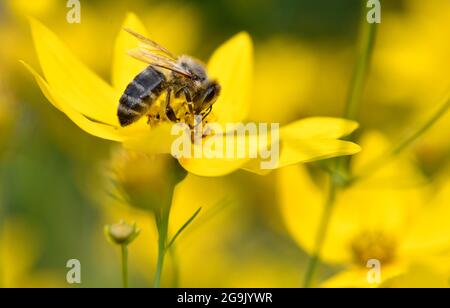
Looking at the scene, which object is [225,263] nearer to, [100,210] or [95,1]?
[100,210]

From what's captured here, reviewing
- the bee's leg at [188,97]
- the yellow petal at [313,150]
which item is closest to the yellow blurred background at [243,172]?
the bee's leg at [188,97]

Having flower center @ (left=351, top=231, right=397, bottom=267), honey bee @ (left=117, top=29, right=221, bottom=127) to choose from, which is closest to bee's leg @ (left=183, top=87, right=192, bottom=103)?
honey bee @ (left=117, top=29, right=221, bottom=127)

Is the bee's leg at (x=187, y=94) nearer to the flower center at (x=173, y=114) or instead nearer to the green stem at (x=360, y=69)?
the flower center at (x=173, y=114)

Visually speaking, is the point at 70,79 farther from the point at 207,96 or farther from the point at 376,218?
the point at 376,218

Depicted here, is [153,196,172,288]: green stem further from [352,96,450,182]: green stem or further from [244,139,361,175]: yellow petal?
[352,96,450,182]: green stem

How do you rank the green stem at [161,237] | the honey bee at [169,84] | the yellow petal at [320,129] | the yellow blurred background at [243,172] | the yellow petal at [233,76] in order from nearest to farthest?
the green stem at [161,237] → the yellow petal at [320,129] → the honey bee at [169,84] → the yellow petal at [233,76] → the yellow blurred background at [243,172]
